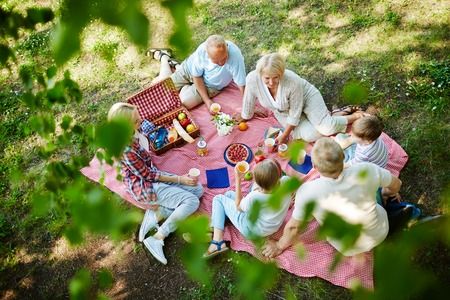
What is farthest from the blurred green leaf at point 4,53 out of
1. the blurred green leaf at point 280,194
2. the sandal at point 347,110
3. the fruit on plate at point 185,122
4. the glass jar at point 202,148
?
the sandal at point 347,110

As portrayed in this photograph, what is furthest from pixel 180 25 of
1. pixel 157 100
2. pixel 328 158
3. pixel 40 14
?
pixel 157 100

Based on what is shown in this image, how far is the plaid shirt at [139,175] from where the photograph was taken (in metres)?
4.20

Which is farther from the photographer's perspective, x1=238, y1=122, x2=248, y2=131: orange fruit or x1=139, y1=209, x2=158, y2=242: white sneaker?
x1=238, y1=122, x2=248, y2=131: orange fruit

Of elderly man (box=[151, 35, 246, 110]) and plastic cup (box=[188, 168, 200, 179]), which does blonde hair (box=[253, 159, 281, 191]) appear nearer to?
plastic cup (box=[188, 168, 200, 179])

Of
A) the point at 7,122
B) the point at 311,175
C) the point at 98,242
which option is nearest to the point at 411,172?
the point at 311,175

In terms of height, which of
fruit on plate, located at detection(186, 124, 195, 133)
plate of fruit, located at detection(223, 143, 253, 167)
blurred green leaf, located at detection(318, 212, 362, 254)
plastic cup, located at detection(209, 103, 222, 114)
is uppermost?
blurred green leaf, located at detection(318, 212, 362, 254)

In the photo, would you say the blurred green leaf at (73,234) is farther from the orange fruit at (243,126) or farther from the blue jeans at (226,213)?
the orange fruit at (243,126)

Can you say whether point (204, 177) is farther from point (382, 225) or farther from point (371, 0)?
point (371, 0)

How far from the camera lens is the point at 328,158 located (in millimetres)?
3338

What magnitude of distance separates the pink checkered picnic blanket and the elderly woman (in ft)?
1.13

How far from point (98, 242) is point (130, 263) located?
47cm

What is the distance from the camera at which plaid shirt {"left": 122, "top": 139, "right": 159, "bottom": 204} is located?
420 centimetres

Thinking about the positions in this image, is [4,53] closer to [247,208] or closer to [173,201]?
[247,208]

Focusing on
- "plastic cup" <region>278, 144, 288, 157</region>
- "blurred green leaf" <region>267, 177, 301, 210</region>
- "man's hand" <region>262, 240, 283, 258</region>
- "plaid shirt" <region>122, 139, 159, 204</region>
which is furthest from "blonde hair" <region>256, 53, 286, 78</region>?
"blurred green leaf" <region>267, 177, 301, 210</region>
